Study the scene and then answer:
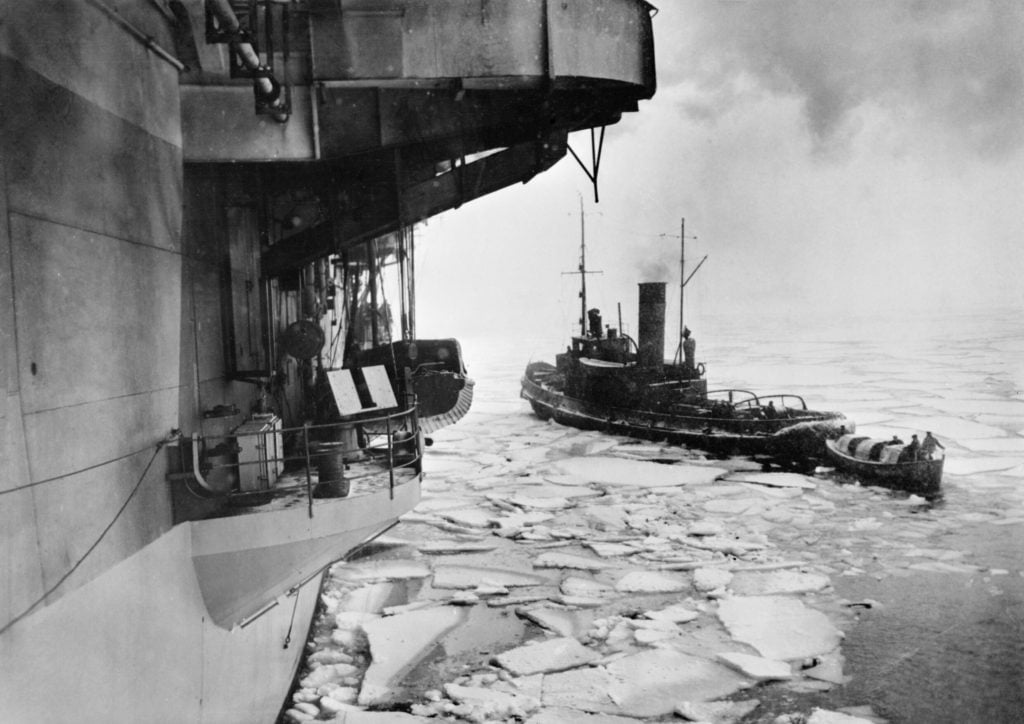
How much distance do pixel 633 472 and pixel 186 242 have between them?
1446 centimetres

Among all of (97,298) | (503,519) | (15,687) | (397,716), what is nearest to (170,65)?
(97,298)

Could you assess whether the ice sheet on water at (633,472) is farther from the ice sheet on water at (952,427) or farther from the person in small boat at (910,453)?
the ice sheet on water at (952,427)

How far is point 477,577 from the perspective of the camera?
11.2 m

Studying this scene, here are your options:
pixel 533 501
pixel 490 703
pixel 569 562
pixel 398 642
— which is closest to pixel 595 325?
pixel 533 501

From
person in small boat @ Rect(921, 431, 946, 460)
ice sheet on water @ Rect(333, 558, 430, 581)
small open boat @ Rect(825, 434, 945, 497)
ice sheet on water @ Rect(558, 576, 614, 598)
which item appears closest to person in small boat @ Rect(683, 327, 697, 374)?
small open boat @ Rect(825, 434, 945, 497)

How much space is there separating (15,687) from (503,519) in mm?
11323

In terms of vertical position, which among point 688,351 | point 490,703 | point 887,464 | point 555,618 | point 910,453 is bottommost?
point 555,618

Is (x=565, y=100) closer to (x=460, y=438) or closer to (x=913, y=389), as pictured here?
(x=460, y=438)

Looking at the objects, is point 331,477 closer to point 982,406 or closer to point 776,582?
point 776,582

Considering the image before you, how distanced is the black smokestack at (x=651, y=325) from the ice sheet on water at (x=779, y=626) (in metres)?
15.1

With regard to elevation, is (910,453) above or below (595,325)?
below

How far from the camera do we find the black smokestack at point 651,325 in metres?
24.8

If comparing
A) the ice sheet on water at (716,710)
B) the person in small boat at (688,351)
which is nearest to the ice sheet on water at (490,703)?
the ice sheet on water at (716,710)

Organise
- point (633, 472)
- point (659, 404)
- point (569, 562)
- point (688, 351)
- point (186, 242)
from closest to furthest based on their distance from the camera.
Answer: point (186, 242)
point (569, 562)
point (633, 472)
point (659, 404)
point (688, 351)
